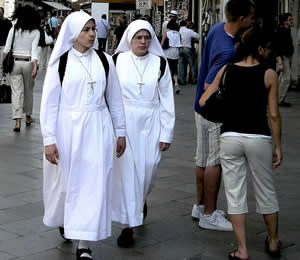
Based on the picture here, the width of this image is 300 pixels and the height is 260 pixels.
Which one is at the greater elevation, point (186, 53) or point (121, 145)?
point (121, 145)

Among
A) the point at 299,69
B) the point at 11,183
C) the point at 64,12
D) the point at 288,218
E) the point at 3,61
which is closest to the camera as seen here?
the point at 288,218

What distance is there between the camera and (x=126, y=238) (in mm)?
5812

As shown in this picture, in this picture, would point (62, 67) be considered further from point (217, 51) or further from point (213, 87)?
point (217, 51)

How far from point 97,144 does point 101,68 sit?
0.56m

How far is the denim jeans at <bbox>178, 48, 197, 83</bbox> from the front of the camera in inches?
829

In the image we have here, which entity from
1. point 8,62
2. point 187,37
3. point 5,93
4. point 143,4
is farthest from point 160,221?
point 143,4

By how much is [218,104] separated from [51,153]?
48.5 inches

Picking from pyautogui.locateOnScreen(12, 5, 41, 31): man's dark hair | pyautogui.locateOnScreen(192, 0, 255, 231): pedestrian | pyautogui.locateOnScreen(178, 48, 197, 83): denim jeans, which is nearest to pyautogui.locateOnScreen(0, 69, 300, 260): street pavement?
pyautogui.locateOnScreen(192, 0, 255, 231): pedestrian

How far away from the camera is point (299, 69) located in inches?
737

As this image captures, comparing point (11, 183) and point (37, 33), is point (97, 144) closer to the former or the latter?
point (11, 183)

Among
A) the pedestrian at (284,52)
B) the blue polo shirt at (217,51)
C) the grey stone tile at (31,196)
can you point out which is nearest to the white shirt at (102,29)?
the pedestrian at (284,52)

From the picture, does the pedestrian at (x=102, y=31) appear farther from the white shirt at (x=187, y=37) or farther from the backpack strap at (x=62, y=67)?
the backpack strap at (x=62, y=67)

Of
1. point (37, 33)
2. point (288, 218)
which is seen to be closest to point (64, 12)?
point (37, 33)

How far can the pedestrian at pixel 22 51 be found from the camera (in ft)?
37.8
